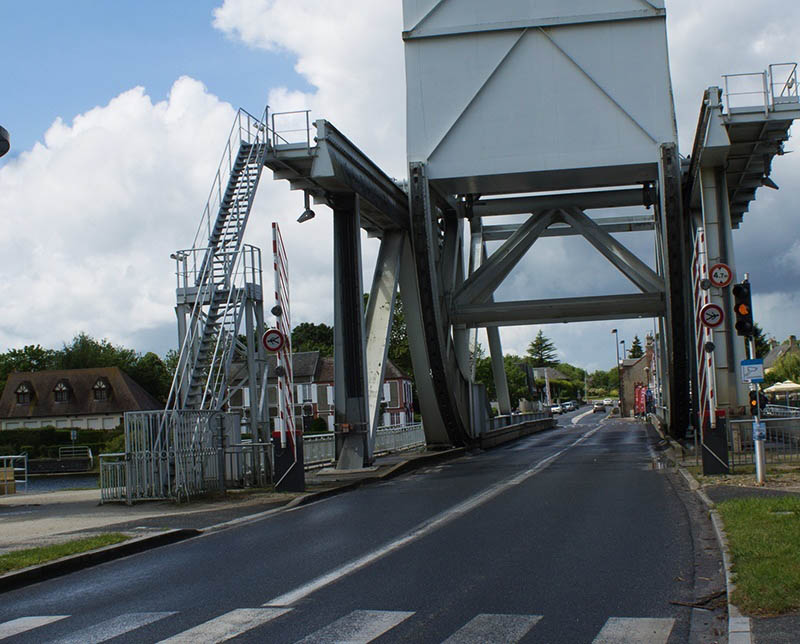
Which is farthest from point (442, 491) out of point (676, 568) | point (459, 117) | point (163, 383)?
point (163, 383)

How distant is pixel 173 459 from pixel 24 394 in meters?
67.1

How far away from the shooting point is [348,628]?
6938 millimetres

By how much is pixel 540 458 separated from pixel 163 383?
7340 cm

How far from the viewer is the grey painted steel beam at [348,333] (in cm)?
2489

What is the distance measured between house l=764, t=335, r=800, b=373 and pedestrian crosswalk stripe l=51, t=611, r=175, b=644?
8797cm

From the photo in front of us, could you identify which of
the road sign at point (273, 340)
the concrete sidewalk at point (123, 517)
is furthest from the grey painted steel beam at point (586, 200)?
the road sign at point (273, 340)

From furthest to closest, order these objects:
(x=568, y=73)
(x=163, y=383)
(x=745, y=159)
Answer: (x=163, y=383) → (x=568, y=73) → (x=745, y=159)

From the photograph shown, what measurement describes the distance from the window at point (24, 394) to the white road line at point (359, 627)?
78.0m

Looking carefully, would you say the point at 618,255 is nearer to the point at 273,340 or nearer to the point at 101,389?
the point at 273,340

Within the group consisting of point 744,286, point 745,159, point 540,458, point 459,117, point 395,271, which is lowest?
point 540,458

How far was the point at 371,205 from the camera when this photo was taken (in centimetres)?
2697

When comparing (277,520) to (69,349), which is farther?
(69,349)

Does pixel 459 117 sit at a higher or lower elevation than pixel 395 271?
higher

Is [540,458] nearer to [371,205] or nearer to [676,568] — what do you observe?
[371,205]
